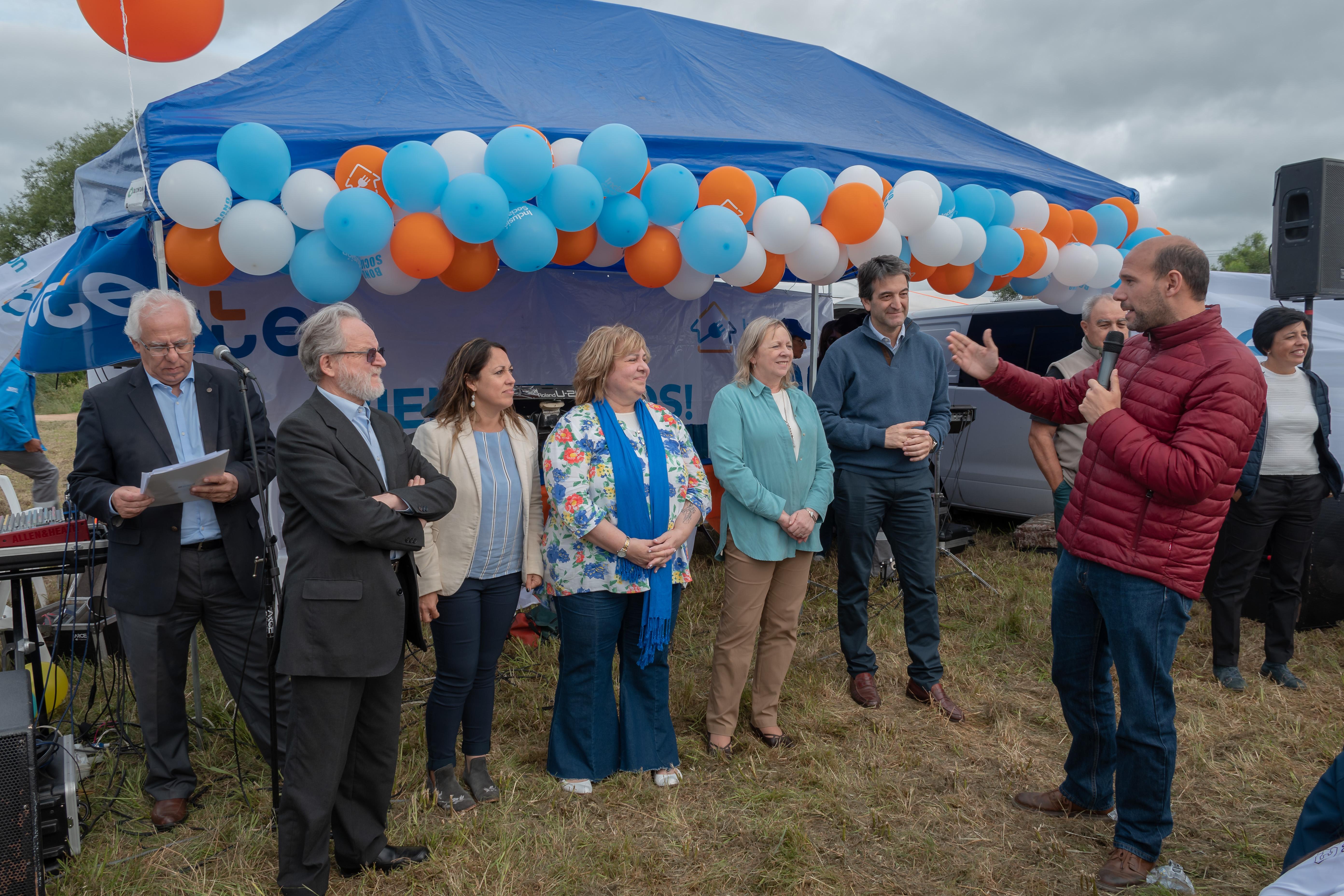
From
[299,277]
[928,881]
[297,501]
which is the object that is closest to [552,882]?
[928,881]

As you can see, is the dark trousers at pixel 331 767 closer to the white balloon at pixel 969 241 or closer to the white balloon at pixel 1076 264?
the white balloon at pixel 969 241

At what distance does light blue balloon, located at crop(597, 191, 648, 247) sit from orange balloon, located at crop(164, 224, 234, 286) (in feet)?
5.35

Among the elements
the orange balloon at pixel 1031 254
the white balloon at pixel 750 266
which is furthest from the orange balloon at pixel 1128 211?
the white balloon at pixel 750 266

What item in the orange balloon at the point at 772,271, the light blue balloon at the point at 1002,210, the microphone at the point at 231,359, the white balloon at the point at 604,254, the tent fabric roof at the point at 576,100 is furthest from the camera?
the light blue balloon at the point at 1002,210

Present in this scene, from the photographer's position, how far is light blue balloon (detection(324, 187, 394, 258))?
3.37 m

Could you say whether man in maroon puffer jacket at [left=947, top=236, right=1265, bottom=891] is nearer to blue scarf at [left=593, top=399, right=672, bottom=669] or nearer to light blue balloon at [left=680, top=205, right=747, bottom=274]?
blue scarf at [left=593, top=399, right=672, bottom=669]

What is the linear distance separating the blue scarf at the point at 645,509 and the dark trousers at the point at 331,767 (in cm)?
87

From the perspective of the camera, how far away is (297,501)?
2.29 m

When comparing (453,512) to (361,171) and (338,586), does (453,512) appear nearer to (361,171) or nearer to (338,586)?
(338,586)

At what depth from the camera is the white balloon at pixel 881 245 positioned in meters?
4.35

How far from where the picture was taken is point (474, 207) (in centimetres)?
345

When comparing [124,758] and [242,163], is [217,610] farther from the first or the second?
[242,163]

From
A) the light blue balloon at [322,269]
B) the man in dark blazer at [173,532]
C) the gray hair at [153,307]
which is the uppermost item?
the light blue balloon at [322,269]

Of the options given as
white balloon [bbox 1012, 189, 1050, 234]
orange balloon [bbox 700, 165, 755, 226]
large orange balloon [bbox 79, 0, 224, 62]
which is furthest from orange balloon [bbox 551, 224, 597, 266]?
white balloon [bbox 1012, 189, 1050, 234]
